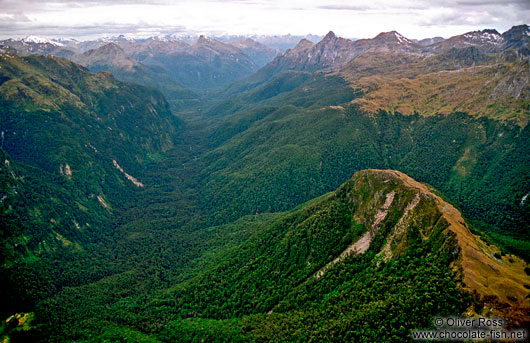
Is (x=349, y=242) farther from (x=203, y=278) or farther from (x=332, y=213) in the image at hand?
(x=203, y=278)

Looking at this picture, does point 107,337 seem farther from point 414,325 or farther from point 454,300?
point 454,300

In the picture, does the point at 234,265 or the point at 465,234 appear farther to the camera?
the point at 234,265

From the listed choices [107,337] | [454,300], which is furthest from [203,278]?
[454,300]

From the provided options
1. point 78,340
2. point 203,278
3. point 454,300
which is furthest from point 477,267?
point 78,340

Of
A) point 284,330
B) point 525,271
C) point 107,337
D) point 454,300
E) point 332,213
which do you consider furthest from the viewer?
point 332,213

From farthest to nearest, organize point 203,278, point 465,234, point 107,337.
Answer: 1. point 203,278
2. point 107,337
3. point 465,234

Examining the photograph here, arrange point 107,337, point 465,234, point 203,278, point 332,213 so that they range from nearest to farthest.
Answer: point 465,234 → point 107,337 → point 332,213 → point 203,278

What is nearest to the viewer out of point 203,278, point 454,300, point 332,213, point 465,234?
point 454,300

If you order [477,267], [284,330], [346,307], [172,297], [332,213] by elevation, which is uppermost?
[477,267]

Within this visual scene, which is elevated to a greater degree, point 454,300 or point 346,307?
point 454,300
